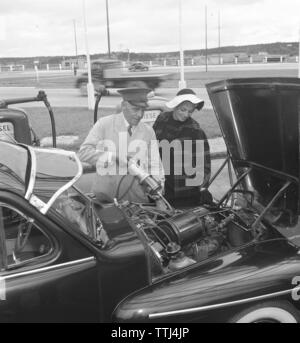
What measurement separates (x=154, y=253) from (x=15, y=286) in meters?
0.90

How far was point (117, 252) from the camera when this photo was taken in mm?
2453

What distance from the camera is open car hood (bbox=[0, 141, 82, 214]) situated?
228 centimetres

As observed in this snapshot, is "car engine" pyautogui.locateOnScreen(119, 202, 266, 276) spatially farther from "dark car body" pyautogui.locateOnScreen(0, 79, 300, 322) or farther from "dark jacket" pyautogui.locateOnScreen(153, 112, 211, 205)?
"dark jacket" pyautogui.locateOnScreen(153, 112, 211, 205)

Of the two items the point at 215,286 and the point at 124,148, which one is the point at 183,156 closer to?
the point at 124,148

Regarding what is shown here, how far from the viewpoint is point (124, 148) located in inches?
150

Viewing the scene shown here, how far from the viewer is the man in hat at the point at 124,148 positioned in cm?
371

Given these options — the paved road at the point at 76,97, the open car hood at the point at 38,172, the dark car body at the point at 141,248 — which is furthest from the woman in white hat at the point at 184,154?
the paved road at the point at 76,97

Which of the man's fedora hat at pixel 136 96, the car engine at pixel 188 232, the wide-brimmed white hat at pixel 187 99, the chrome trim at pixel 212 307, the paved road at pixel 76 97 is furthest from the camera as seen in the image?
the paved road at pixel 76 97

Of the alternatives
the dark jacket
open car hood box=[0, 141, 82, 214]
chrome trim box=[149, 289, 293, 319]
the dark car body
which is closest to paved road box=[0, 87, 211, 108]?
the dark jacket

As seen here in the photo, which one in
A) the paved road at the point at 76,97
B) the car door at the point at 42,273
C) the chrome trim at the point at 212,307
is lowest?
the chrome trim at the point at 212,307

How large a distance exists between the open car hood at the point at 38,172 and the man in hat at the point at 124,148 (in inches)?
33.8

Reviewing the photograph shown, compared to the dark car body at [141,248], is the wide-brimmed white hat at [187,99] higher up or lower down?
higher up

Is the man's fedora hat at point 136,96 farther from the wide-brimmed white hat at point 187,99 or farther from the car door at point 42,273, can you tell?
the car door at point 42,273
